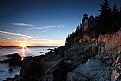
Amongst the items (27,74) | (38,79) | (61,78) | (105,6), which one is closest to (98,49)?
(61,78)

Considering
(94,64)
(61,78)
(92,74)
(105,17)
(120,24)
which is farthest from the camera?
(105,17)

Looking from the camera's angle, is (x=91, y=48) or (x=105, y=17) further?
(x=105, y=17)

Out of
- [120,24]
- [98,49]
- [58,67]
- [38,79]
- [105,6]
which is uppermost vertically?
[105,6]

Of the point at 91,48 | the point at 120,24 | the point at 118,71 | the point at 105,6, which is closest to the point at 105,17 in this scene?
the point at 105,6

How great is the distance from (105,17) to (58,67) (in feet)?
63.5

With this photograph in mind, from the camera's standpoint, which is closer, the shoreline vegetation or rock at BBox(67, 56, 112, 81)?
rock at BBox(67, 56, 112, 81)

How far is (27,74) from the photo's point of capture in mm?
32938

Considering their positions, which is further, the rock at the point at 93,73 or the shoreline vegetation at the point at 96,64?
the shoreline vegetation at the point at 96,64

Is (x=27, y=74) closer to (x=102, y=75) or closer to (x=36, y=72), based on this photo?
(x=36, y=72)

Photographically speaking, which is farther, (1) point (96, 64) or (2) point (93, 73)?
(1) point (96, 64)

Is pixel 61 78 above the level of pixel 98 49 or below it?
below

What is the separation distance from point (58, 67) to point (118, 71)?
15652 millimetres

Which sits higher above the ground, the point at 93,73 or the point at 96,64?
the point at 96,64

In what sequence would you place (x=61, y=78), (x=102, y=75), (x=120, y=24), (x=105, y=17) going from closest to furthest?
(x=102, y=75)
(x=61, y=78)
(x=120, y=24)
(x=105, y=17)
